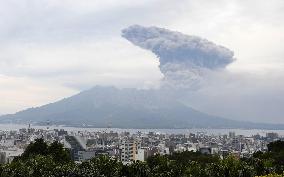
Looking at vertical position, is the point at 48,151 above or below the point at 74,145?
above

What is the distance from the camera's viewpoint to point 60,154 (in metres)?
65.4

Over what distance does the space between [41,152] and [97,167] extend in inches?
779

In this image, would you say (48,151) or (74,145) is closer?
(48,151)

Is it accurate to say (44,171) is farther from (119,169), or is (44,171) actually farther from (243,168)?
(243,168)

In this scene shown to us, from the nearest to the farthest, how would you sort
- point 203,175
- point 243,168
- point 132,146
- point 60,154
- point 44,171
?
point 243,168 < point 203,175 < point 44,171 < point 60,154 < point 132,146

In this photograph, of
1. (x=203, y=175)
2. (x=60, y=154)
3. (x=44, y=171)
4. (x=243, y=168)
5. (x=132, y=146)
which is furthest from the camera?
(x=132, y=146)

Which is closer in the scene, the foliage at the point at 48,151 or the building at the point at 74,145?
the foliage at the point at 48,151

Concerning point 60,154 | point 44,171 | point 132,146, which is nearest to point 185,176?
point 44,171

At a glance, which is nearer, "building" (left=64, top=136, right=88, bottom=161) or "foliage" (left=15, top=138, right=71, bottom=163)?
"foliage" (left=15, top=138, right=71, bottom=163)

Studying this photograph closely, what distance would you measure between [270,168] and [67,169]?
19.7 m

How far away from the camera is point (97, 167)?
50.1 m

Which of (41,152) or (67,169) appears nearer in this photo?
(67,169)

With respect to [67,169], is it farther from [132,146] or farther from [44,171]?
[132,146]

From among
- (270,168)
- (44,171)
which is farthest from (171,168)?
(44,171)
